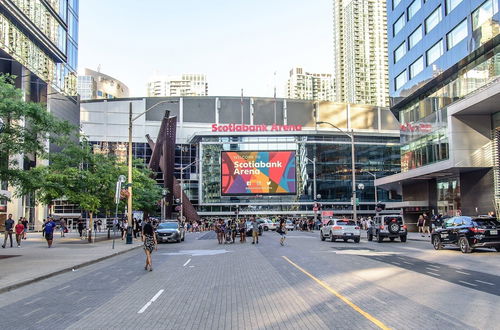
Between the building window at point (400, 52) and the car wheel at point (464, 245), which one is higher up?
the building window at point (400, 52)

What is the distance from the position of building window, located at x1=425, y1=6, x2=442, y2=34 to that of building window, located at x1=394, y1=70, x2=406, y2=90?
7.13 m

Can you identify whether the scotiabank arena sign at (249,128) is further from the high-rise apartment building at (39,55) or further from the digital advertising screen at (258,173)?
the high-rise apartment building at (39,55)

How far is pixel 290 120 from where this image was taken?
11262 cm

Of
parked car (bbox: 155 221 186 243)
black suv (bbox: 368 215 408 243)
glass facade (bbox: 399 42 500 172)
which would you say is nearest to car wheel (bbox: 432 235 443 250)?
black suv (bbox: 368 215 408 243)

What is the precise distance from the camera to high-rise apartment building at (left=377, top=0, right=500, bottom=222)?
37.6 meters

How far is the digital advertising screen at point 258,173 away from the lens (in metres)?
96.0

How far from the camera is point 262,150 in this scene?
98.5 meters

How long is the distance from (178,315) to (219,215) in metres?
93.3

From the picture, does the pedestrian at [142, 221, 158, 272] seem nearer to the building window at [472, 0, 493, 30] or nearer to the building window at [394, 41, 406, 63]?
the building window at [472, 0, 493, 30]

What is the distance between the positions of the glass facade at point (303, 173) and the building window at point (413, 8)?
48.0 m

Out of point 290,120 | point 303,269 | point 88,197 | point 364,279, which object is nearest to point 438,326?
point 364,279

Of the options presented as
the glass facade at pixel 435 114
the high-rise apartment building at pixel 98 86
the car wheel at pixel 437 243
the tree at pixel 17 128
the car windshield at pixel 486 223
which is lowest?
the car wheel at pixel 437 243

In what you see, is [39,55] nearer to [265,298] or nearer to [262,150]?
[262,150]

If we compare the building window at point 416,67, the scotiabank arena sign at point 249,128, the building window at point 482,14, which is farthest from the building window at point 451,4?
the scotiabank arena sign at point 249,128
